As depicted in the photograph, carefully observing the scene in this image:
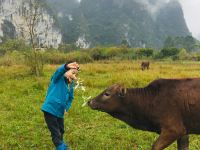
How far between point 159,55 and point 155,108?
228 ft

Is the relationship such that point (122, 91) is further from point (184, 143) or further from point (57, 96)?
point (184, 143)

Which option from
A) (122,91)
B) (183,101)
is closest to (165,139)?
(183,101)

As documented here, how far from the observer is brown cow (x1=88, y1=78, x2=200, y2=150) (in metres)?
6.54

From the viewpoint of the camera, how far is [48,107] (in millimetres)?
7020

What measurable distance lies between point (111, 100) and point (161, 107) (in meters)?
0.96

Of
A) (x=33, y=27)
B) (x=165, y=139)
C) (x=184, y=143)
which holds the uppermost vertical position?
(x=33, y=27)

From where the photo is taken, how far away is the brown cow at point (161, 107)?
6539mm

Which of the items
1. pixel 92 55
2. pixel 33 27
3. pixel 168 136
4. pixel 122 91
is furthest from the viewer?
pixel 92 55

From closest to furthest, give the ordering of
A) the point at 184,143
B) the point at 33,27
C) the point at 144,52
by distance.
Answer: the point at 184,143 → the point at 33,27 → the point at 144,52

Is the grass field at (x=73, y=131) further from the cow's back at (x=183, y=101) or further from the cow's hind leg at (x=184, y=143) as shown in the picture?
the cow's back at (x=183, y=101)

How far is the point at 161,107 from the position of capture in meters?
6.76

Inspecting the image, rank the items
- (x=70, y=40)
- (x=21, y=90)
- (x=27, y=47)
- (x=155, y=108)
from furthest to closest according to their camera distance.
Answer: (x=70, y=40), (x=27, y=47), (x=21, y=90), (x=155, y=108)

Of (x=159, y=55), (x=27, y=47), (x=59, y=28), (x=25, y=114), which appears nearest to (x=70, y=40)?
(x=59, y=28)

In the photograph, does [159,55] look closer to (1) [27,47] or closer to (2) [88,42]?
(1) [27,47]
